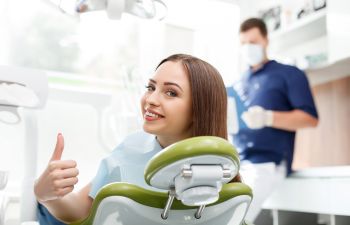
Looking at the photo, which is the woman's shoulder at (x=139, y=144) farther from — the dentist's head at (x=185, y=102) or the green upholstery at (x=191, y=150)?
the green upholstery at (x=191, y=150)

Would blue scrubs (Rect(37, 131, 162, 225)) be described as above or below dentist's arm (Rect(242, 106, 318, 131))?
below

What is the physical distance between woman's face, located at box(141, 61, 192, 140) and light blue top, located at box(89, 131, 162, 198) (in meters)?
0.08

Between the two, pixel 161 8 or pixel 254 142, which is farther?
pixel 254 142

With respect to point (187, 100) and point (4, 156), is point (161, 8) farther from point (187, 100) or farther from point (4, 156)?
point (4, 156)

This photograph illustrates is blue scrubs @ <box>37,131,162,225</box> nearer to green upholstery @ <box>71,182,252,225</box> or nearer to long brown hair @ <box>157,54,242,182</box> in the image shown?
long brown hair @ <box>157,54,242,182</box>

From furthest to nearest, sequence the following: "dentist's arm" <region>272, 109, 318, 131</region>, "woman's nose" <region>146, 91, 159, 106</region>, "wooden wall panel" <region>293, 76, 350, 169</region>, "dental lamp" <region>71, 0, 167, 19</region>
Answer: "wooden wall panel" <region>293, 76, 350, 169</region>
"dentist's arm" <region>272, 109, 318, 131</region>
"dental lamp" <region>71, 0, 167, 19</region>
"woman's nose" <region>146, 91, 159, 106</region>

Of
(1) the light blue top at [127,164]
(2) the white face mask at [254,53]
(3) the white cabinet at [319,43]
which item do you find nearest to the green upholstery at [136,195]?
(1) the light blue top at [127,164]

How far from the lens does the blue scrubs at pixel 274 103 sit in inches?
103

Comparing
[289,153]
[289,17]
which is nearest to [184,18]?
[289,17]

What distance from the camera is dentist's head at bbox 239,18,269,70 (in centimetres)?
279

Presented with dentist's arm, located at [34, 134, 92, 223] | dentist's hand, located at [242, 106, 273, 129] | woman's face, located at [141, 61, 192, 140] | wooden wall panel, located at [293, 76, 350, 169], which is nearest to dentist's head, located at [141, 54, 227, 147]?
woman's face, located at [141, 61, 192, 140]

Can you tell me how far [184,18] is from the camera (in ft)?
11.0

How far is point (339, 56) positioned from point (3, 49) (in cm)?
206

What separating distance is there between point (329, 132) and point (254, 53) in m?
0.85
